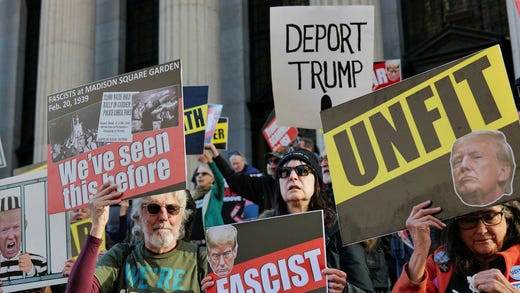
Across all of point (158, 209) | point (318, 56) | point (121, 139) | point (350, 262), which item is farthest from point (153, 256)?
point (318, 56)

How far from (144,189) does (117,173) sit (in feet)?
0.89

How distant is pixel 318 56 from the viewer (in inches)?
223

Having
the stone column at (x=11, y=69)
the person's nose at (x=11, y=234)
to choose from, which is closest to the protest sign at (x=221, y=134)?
the person's nose at (x=11, y=234)

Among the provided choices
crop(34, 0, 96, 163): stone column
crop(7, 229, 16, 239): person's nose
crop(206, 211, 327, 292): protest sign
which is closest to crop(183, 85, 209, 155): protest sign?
crop(7, 229, 16, 239): person's nose

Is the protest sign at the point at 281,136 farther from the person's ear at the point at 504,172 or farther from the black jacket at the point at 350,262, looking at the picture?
the person's ear at the point at 504,172

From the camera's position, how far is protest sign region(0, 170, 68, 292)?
5500mm

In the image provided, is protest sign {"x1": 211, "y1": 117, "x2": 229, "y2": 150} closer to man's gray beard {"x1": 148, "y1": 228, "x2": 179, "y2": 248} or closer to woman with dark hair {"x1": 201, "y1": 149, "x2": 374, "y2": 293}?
woman with dark hair {"x1": 201, "y1": 149, "x2": 374, "y2": 293}

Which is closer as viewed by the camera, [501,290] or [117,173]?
[501,290]

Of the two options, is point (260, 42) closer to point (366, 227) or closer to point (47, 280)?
point (47, 280)

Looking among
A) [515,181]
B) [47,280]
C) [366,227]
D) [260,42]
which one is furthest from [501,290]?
[260,42]

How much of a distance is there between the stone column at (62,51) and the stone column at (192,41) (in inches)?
120

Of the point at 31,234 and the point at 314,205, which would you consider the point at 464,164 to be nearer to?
the point at 314,205

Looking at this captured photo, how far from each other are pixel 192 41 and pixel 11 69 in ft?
31.2

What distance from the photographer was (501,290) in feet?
10.8
